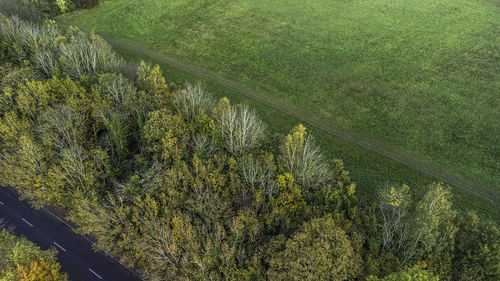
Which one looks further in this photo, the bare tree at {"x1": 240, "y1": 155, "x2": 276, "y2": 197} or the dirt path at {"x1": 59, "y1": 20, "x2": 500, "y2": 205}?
the dirt path at {"x1": 59, "y1": 20, "x2": 500, "y2": 205}

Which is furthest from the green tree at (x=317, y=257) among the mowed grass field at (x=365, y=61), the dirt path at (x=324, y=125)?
the dirt path at (x=324, y=125)

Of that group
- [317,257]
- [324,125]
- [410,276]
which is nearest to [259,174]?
[317,257]

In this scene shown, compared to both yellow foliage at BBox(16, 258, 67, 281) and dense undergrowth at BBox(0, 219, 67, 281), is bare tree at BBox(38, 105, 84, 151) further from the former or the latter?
yellow foliage at BBox(16, 258, 67, 281)

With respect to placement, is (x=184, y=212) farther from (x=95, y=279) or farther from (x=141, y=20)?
(x=141, y=20)

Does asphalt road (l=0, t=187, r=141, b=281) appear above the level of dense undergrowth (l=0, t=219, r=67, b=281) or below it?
below

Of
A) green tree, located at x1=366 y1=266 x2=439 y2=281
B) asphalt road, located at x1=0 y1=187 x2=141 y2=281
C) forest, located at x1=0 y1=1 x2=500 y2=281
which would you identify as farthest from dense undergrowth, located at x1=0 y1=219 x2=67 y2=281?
green tree, located at x1=366 y1=266 x2=439 y2=281

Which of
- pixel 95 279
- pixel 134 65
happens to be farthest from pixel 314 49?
pixel 95 279

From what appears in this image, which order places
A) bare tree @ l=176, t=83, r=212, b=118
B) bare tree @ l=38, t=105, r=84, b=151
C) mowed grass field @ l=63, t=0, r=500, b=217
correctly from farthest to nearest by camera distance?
mowed grass field @ l=63, t=0, r=500, b=217 → bare tree @ l=176, t=83, r=212, b=118 → bare tree @ l=38, t=105, r=84, b=151
